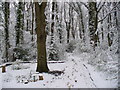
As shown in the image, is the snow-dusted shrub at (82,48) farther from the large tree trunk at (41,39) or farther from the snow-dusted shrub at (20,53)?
the large tree trunk at (41,39)

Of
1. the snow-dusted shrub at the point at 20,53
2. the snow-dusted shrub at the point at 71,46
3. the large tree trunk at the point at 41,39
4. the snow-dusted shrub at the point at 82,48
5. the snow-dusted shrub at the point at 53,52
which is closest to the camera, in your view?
the large tree trunk at the point at 41,39

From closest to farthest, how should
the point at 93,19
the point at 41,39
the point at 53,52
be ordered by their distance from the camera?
the point at 41,39 < the point at 93,19 < the point at 53,52

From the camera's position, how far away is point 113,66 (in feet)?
18.0

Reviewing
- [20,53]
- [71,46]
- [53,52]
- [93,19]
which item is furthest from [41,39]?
[71,46]

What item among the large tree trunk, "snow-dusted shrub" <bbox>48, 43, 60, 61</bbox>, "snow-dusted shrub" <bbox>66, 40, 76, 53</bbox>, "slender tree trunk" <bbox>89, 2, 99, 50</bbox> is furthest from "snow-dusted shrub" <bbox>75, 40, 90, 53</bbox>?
the large tree trunk

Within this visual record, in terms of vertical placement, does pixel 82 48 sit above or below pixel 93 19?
below

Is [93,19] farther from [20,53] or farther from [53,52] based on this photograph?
[20,53]

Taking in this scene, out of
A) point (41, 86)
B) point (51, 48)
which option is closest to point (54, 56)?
point (51, 48)

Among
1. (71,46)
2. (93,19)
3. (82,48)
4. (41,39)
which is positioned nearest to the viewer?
(41,39)

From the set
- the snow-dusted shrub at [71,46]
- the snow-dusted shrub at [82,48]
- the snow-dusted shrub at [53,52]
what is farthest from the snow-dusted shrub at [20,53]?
the snow-dusted shrub at [71,46]

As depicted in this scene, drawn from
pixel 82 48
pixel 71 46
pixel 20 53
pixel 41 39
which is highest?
pixel 41 39

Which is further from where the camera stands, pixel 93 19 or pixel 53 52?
pixel 53 52

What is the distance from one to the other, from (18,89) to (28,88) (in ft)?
1.21

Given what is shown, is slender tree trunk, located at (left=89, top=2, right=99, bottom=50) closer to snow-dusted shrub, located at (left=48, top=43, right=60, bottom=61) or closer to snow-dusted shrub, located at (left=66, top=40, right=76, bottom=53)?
snow-dusted shrub, located at (left=48, top=43, right=60, bottom=61)
